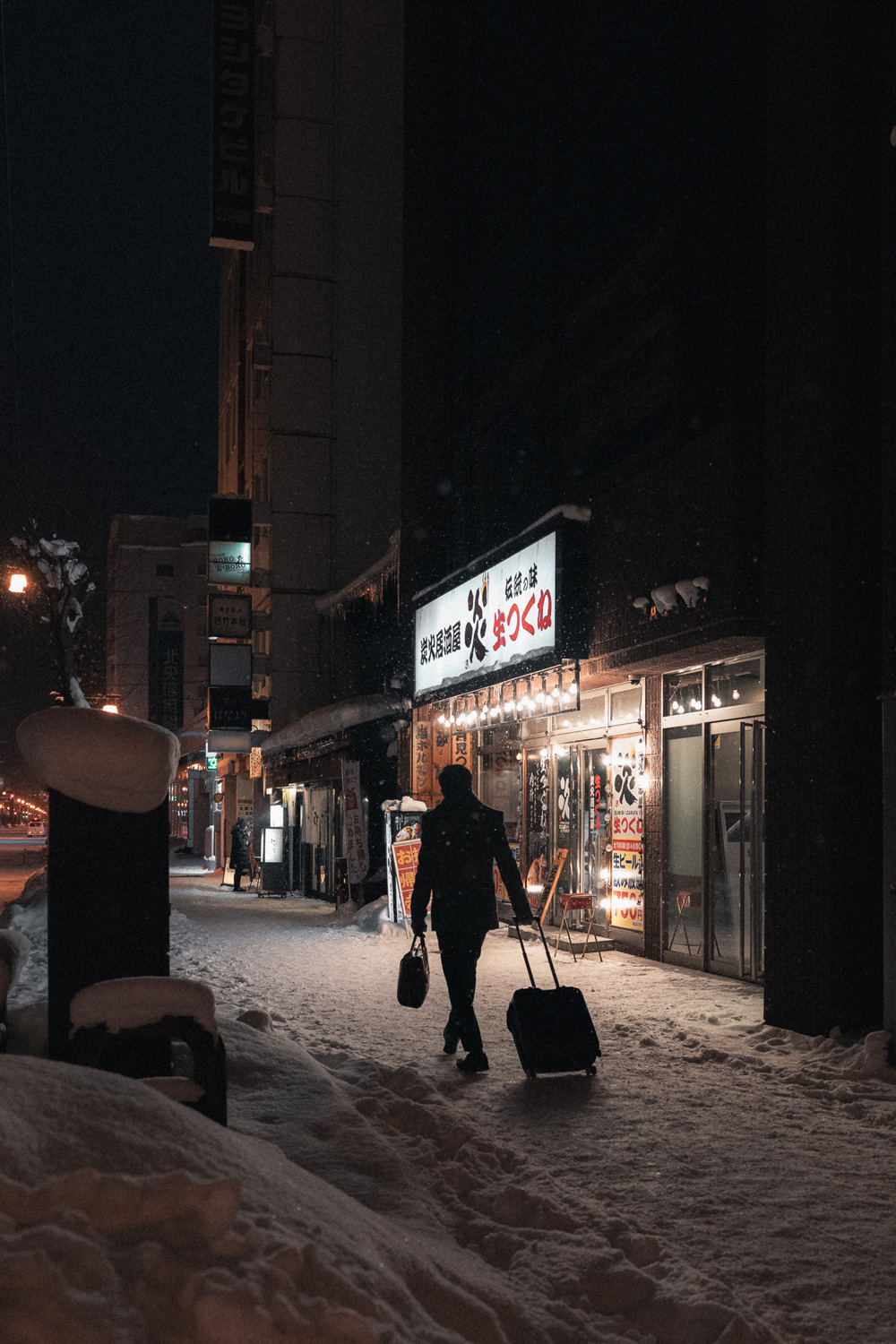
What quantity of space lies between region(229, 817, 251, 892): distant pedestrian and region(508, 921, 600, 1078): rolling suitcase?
2053 cm

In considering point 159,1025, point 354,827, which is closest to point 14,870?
point 354,827

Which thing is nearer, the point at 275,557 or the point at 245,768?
the point at 275,557

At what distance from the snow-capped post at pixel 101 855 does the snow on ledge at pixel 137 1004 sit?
70cm

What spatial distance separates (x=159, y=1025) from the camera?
4.66m

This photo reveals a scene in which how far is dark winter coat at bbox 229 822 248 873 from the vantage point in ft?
88.2

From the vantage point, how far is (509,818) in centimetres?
1694

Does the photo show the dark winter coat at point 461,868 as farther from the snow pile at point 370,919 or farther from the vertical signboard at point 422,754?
the vertical signboard at point 422,754

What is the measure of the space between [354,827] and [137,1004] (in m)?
14.2

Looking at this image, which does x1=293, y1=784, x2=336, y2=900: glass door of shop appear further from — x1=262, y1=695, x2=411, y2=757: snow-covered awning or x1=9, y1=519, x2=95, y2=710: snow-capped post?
x1=9, y1=519, x2=95, y2=710: snow-capped post

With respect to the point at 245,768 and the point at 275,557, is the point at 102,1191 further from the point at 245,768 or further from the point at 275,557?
the point at 245,768

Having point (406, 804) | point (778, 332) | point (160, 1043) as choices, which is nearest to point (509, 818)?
point (406, 804)

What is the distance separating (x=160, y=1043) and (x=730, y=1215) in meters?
2.67

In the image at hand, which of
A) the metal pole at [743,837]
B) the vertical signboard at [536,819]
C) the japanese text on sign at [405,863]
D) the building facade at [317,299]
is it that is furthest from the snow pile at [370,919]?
the building facade at [317,299]

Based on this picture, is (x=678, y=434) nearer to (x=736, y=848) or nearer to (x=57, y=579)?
(x=736, y=848)
